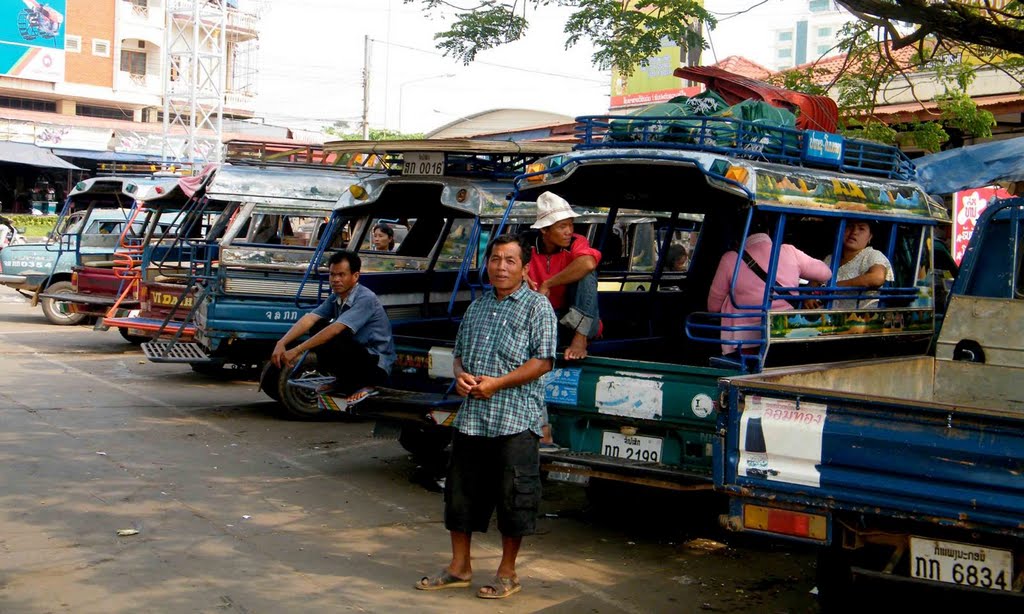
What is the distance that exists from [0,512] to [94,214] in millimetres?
11603

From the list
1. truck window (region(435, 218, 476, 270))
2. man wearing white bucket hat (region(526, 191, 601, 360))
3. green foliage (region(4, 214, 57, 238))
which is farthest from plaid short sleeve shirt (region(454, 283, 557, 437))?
green foliage (region(4, 214, 57, 238))

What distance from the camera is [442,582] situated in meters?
5.68

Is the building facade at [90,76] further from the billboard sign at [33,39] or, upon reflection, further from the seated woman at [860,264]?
the seated woman at [860,264]

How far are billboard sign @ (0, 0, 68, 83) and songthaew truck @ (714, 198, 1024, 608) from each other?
4459 cm

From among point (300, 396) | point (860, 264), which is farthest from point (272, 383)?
point (860, 264)

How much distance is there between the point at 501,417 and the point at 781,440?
1424 mm

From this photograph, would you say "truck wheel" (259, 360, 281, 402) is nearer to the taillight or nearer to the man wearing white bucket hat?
the man wearing white bucket hat

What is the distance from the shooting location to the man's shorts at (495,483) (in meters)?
5.43

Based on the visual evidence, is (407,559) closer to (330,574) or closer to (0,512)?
(330,574)

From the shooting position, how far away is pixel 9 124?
3884 cm

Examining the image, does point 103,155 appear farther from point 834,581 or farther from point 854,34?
point 834,581

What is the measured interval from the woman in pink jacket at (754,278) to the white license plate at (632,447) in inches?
29.7

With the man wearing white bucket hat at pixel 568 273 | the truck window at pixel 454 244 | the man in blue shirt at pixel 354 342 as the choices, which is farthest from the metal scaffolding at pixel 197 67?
the man wearing white bucket hat at pixel 568 273

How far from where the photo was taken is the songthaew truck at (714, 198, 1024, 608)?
4258 mm
